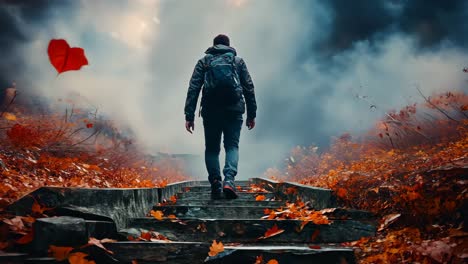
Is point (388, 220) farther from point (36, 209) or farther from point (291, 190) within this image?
point (36, 209)

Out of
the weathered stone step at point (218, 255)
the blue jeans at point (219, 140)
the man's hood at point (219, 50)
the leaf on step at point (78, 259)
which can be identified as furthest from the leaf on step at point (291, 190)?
the leaf on step at point (78, 259)

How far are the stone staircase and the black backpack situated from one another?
1.52 metres

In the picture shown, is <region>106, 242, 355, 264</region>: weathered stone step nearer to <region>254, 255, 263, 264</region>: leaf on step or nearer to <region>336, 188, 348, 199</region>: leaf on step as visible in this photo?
<region>254, 255, 263, 264</region>: leaf on step

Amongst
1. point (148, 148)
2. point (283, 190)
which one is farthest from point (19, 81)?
point (283, 190)

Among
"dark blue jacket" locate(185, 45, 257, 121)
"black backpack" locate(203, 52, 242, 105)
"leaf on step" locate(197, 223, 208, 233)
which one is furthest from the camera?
"dark blue jacket" locate(185, 45, 257, 121)

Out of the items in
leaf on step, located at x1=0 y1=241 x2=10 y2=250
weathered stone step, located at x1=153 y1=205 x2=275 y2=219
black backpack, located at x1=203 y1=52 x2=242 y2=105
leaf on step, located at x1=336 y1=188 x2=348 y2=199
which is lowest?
leaf on step, located at x1=0 y1=241 x2=10 y2=250

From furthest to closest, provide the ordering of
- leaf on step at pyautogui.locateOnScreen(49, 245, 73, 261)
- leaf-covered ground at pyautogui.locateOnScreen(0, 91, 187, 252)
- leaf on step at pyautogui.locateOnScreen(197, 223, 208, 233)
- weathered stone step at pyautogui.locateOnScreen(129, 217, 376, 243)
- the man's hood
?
the man's hood, leaf on step at pyautogui.locateOnScreen(197, 223, 208, 233), weathered stone step at pyautogui.locateOnScreen(129, 217, 376, 243), leaf-covered ground at pyautogui.locateOnScreen(0, 91, 187, 252), leaf on step at pyautogui.locateOnScreen(49, 245, 73, 261)

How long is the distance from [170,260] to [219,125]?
8.98ft

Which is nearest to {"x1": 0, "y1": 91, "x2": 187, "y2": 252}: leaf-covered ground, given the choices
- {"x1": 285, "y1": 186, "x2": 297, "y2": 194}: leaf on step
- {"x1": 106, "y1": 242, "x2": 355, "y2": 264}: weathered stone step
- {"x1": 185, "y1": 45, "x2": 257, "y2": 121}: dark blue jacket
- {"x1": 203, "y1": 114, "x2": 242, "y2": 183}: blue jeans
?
{"x1": 106, "y1": 242, "x2": 355, "y2": 264}: weathered stone step

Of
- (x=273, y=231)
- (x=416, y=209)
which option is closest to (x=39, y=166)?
(x=273, y=231)

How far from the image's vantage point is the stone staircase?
7.11 feet

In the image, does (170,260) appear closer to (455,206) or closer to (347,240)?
(347,240)

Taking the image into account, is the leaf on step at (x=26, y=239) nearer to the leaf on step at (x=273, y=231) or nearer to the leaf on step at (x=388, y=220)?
the leaf on step at (x=273, y=231)

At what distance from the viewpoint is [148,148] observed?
14.1 m
